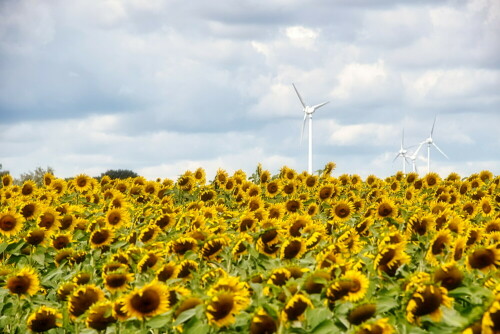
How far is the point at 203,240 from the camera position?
584 centimetres

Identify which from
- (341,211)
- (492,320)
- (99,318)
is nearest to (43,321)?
(99,318)

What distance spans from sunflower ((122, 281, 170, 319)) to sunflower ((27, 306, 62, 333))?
1.31 metres

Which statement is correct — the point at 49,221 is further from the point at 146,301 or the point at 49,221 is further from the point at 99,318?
the point at 146,301

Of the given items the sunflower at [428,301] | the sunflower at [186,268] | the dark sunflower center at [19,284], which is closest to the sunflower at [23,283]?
the dark sunflower center at [19,284]

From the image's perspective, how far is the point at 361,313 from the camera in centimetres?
393

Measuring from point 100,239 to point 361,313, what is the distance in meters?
4.02

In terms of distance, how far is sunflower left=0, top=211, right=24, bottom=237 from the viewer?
8586 mm

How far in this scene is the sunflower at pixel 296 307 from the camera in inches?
Result: 152

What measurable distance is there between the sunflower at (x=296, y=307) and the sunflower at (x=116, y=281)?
1.82 m

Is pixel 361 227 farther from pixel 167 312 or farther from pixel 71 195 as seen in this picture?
pixel 71 195

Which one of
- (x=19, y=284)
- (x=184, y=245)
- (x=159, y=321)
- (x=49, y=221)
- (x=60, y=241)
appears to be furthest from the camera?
(x=49, y=221)

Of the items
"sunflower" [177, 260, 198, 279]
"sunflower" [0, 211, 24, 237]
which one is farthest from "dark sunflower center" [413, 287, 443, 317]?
"sunflower" [0, 211, 24, 237]

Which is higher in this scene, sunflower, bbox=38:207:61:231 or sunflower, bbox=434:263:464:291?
sunflower, bbox=38:207:61:231

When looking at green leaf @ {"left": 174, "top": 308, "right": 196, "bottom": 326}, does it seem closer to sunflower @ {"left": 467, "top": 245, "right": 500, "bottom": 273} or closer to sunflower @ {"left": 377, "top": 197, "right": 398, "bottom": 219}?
sunflower @ {"left": 467, "top": 245, "right": 500, "bottom": 273}
